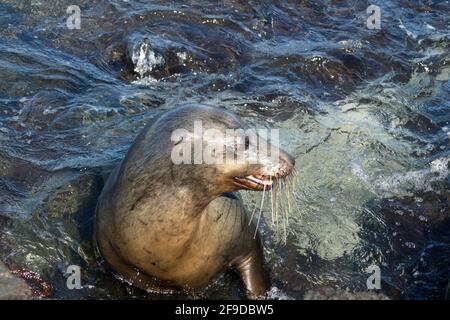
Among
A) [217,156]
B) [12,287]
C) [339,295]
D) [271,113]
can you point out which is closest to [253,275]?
[339,295]

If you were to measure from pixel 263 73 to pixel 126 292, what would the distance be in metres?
3.87

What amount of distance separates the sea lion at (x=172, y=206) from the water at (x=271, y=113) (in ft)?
0.98

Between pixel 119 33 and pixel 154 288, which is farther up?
pixel 119 33

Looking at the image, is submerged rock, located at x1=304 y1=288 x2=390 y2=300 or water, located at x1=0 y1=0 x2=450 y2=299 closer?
submerged rock, located at x1=304 y1=288 x2=390 y2=300

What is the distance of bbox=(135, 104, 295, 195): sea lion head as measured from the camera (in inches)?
161

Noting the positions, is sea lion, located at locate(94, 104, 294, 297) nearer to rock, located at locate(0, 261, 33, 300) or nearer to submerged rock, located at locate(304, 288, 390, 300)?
rock, located at locate(0, 261, 33, 300)

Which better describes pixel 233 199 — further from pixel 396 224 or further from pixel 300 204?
pixel 396 224

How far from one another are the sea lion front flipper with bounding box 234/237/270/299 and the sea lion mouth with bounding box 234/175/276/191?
971mm

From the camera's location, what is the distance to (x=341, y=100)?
7.61m

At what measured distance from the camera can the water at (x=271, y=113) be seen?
5.23 meters

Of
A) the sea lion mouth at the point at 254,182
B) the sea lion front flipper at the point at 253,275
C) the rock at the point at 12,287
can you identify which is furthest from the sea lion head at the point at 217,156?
the rock at the point at 12,287

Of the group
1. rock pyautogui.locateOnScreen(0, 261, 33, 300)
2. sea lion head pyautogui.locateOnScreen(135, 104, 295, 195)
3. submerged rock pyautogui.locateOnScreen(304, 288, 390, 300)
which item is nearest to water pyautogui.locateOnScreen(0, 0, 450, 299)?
submerged rock pyautogui.locateOnScreen(304, 288, 390, 300)

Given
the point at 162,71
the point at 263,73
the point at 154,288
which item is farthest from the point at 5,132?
the point at 263,73

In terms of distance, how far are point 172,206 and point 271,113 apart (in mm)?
3138
